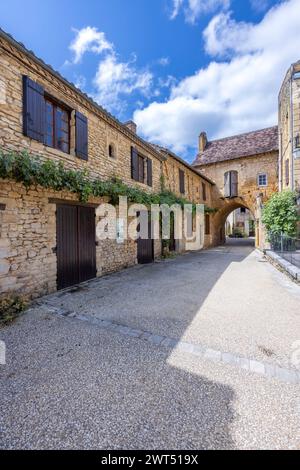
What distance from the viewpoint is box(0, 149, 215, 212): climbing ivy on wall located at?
402cm

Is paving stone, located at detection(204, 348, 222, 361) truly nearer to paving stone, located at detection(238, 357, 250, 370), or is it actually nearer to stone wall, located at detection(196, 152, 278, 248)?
paving stone, located at detection(238, 357, 250, 370)

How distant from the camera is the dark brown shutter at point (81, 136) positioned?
6.04 metres

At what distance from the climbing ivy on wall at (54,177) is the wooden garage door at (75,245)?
0.58m

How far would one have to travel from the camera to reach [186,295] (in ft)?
16.8

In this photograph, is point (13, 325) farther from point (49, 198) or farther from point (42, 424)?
point (49, 198)

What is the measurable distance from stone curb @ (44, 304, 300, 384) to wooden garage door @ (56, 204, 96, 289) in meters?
2.41

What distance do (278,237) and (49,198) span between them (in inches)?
358

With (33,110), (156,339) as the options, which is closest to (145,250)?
(33,110)

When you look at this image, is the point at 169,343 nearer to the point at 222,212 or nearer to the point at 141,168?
the point at 141,168

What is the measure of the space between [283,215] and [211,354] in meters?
10.2

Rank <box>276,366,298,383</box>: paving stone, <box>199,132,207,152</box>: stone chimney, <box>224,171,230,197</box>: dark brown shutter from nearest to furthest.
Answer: <box>276,366,298,383</box>: paving stone < <box>224,171,230,197</box>: dark brown shutter < <box>199,132,207,152</box>: stone chimney

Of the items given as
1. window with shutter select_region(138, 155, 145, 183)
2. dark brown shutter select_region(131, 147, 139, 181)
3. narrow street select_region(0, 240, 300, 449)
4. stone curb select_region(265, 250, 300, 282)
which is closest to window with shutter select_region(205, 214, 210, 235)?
stone curb select_region(265, 250, 300, 282)

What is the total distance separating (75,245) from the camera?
6.09m
